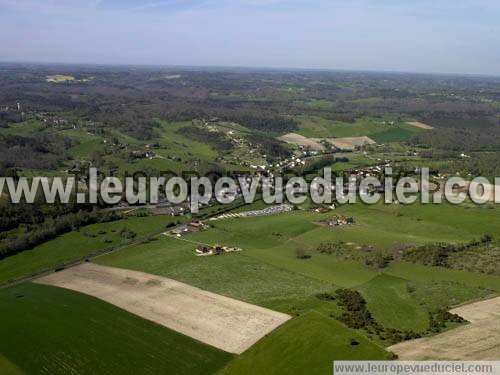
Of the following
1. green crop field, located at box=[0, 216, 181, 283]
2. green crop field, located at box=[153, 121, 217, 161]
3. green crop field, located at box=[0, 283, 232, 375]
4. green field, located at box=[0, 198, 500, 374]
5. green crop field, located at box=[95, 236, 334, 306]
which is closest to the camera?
green crop field, located at box=[0, 283, 232, 375]

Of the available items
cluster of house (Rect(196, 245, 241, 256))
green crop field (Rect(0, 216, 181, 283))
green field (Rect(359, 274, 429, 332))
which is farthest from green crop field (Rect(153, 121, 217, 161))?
green field (Rect(359, 274, 429, 332))

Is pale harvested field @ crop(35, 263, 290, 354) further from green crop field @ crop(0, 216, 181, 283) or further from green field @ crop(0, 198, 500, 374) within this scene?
green crop field @ crop(0, 216, 181, 283)

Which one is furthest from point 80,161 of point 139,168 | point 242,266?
point 242,266

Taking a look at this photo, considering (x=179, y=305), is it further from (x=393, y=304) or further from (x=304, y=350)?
(x=393, y=304)

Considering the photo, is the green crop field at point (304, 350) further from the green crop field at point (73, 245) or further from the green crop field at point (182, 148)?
the green crop field at point (182, 148)

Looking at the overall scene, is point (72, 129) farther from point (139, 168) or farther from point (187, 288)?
point (187, 288)

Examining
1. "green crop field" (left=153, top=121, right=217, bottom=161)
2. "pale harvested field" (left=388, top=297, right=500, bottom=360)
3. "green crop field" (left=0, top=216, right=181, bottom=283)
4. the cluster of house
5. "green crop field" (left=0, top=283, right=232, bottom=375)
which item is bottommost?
"green crop field" (left=0, top=216, right=181, bottom=283)

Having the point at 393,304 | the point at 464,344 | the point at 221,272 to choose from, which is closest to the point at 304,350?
the point at 464,344
